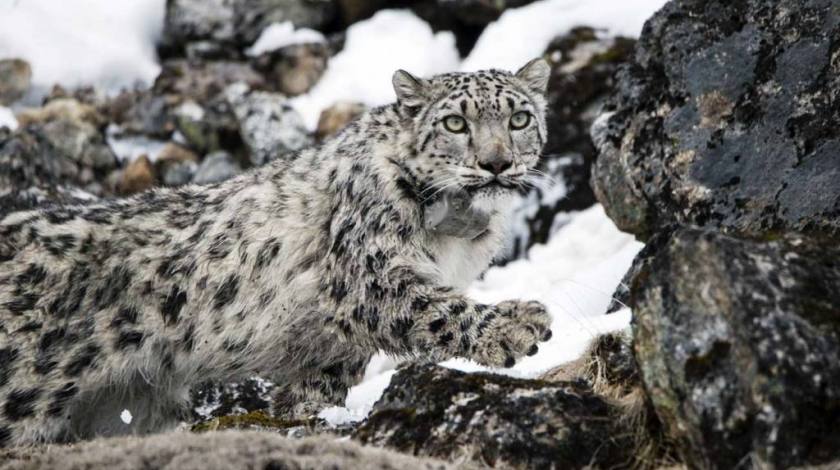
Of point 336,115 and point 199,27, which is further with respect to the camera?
point 199,27

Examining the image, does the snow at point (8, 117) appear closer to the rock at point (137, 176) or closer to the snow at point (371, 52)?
the snow at point (371, 52)

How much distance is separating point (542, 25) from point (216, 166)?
23.0 feet

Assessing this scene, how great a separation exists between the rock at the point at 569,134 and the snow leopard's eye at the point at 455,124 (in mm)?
8957

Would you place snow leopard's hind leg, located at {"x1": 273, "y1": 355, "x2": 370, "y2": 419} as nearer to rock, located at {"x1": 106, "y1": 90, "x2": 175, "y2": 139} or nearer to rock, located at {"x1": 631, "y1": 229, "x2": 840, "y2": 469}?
rock, located at {"x1": 631, "y1": 229, "x2": 840, "y2": 469}

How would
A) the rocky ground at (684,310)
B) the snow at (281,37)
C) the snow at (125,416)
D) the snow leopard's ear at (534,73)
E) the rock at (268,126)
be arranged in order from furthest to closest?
1. the snow at (281,37)
2. the rock at (268,126)
3. the snow leopard's ear at (534,73)
4. the snow at (125,416)
5. the rocky ground at (684,310)

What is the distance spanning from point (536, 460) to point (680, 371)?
0.95 metres

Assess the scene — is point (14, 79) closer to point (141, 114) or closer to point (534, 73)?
point (141, 114)

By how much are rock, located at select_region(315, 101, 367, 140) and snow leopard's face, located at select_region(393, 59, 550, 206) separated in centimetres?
1282

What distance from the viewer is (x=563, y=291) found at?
39.3ft

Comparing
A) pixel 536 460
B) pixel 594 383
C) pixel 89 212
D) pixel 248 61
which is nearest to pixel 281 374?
pixel 89 212

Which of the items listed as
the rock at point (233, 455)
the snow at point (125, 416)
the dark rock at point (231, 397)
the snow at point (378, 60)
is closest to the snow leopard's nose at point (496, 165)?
the rock at point (233, 455)

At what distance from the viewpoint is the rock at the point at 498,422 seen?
5746 millimetres

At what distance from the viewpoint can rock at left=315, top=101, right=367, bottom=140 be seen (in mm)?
21567

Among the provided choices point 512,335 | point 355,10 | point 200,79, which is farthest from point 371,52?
point 512,335
